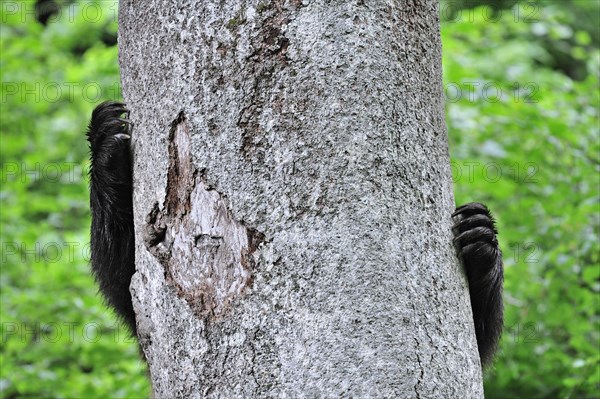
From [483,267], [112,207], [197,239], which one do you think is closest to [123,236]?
[112,207]

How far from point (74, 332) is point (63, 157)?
8.07 ft

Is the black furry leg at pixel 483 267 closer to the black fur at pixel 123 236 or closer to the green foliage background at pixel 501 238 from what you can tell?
the black fur at pixel 123 236

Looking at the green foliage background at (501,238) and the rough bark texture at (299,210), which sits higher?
the rough bark texture at (299,210)

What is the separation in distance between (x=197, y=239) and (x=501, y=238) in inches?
143

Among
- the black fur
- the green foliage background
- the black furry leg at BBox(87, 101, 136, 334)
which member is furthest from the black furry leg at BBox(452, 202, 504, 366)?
the black furry leg at BBox(87, 101, 136, 334)

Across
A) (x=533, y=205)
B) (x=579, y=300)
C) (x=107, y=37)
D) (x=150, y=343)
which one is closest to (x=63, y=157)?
(x=107, y=37)

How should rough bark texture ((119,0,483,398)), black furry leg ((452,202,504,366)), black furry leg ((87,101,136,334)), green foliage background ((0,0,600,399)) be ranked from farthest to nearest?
green foliage background ((0,0,600,399)) < black furry leg ((87,101,136,334)) < black furry leg ((452,202,504,366)) < rough bark texture ((119,0,483,398))

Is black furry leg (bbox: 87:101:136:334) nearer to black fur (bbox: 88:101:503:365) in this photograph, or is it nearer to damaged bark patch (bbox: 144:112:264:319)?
black fur (bbox: 88:101:503:365)

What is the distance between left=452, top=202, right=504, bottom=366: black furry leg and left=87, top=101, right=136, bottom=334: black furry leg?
973 millimetres

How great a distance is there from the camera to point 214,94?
149 centimetres

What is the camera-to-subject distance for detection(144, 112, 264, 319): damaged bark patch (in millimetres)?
1453

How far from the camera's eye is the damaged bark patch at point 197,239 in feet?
4.77

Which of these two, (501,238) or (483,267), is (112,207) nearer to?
(483,267)

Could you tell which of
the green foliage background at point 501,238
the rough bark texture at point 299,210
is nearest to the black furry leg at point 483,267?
the rough bark texture at point 299,210
